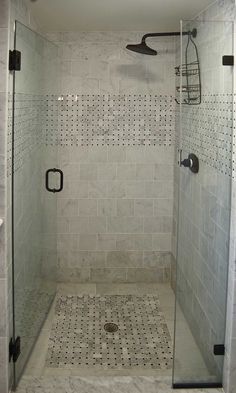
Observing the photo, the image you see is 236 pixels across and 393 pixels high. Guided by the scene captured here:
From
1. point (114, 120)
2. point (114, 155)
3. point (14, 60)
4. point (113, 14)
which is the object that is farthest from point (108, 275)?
point (14, 60)

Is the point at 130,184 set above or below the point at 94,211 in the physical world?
above

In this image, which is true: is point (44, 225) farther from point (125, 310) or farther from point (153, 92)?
point (153, 92)

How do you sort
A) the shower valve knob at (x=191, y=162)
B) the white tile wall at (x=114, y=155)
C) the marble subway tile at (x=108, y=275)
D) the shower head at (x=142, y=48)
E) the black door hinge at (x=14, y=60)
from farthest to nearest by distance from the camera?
the marble subway tile at (x=108, y=275)
the white tile wall at (x=114, y=155)
the shower head at (x=142, y=48)
the shower valve knob at (x=191, y=162)
the black door hinge at (x=14, y=60)

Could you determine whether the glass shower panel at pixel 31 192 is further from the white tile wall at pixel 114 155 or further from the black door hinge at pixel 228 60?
the black door hinge at pixel 228 60

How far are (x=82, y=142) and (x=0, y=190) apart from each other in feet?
5.60

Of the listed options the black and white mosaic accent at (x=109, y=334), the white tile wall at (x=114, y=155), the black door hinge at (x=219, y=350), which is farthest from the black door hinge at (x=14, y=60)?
the black door hinge at (x=219, y=350)

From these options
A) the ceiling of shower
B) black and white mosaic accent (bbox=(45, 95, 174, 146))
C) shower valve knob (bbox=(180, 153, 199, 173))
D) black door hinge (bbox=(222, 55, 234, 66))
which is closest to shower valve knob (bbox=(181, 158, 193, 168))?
shower valve knob (bbox=(180, 153, 199, 173))

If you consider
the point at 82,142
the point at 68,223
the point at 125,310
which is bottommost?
the point at 125,310

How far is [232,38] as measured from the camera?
7.77ft

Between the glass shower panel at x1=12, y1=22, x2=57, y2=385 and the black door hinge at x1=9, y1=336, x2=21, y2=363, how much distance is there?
0.22ft

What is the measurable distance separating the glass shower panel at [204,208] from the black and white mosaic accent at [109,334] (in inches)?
12.1

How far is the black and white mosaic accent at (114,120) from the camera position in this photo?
3.86m

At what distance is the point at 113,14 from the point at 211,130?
1.18 m

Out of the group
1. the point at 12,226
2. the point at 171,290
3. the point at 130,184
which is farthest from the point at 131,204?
the point at 12,226
